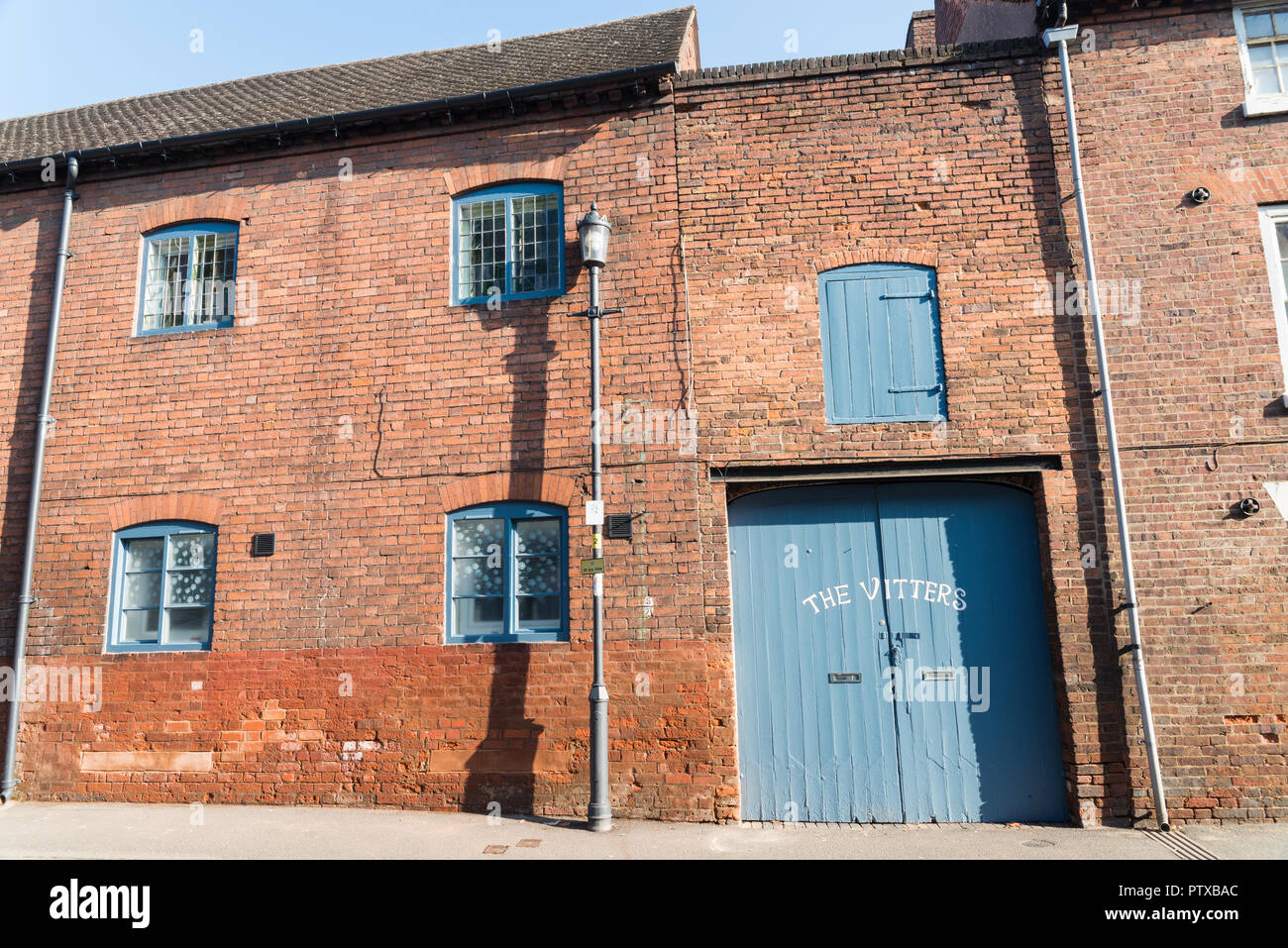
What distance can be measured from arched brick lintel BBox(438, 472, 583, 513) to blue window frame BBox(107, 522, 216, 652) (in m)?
2.65

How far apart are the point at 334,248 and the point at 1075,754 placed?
867 centimetres

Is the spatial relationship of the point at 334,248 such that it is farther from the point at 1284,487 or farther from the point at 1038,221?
the point at 1284,487

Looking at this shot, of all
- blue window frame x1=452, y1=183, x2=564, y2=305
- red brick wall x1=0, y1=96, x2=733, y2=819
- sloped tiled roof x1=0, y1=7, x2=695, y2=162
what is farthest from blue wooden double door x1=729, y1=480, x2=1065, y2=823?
sloped tiled roof x1=0, y1=7, x2=695, y2=162

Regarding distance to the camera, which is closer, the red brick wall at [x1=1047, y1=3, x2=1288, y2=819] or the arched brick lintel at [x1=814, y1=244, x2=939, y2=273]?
the red brick wall at [x1=1047, y1=3, x2=1288, y2=819]

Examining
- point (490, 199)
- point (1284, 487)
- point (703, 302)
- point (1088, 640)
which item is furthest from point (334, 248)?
point (1284, 487)

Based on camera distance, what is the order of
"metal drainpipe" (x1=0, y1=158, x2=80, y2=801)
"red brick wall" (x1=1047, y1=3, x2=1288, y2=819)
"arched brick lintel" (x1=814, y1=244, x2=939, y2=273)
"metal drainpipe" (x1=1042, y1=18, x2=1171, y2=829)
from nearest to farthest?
"metal drainpipe" (x1=1042, y1=18, x2=1171, y2=829), "red brick wall" (x1=1047, y1=3, x2=1288, y2=819), "arched brick lintel" (x1=814, y1=244, x2=939, y2=273), "metal drainpipe" (x1=0, y1=158, x2=80, y2=801)

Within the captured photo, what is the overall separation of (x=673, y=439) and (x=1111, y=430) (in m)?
3.90

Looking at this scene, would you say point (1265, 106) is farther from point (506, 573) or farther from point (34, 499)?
point (34, 499)

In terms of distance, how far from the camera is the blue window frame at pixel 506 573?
8336mm

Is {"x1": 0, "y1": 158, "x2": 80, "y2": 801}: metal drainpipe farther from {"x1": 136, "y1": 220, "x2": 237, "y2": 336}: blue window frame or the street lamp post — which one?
the street lamp post

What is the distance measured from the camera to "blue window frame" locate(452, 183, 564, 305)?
355 inches

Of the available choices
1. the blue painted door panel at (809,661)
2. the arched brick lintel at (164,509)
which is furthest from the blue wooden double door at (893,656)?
the arched brick lintel at (164,509)

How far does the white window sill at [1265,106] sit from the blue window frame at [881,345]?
329 centimetres

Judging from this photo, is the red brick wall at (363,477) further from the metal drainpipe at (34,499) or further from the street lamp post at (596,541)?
the street lamp post at (596,541)
